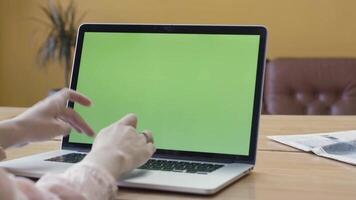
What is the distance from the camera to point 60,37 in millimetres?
3322

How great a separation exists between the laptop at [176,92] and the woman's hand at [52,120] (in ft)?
0.16

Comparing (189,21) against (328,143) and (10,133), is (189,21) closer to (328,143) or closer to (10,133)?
(328,143)

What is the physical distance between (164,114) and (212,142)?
0.12 m

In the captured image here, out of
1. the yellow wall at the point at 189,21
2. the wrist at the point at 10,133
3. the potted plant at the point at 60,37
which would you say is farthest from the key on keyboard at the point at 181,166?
the potted plant at the point at 60,37

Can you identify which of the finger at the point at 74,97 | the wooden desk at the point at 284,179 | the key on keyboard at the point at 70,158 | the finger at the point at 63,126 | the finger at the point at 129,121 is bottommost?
the key on keyboard at the point at 70,158

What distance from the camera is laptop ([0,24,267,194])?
37.6 inches

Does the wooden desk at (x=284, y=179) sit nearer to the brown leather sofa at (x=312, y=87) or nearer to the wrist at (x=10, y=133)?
the wrist at (x=10, y=133)

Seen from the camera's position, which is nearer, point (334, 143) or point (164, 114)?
point (164, 114)

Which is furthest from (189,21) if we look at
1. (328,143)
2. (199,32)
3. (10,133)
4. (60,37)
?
(10,133)

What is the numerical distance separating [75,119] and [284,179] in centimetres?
41

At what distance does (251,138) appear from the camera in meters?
0.95

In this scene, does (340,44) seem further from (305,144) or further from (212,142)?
(212,142)

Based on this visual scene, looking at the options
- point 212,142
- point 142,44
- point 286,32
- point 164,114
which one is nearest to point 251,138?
point 212,142

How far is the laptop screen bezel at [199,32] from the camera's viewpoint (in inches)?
37.6
